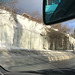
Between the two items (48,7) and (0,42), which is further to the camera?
(0,42)

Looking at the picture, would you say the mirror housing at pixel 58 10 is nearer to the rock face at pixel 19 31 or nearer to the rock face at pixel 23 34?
the rock face at pixel 23 34

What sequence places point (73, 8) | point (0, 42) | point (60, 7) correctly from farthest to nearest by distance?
point (0, 42) < point (60, 7) < point (73, 8)

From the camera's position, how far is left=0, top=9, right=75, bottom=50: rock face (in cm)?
2289

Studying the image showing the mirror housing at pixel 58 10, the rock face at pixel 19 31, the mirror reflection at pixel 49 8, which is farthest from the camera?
the rock face at pixel 19 31

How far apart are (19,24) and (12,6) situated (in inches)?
96.5

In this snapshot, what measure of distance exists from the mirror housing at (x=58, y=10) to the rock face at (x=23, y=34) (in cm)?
1736

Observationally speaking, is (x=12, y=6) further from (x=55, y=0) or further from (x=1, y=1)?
(x=55, y=0)

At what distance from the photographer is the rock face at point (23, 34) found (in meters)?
22.9

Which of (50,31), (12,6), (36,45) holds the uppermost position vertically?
(12,6)

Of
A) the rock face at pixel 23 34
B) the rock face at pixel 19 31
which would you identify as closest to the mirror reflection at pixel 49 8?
the rock face at pixel 23 34

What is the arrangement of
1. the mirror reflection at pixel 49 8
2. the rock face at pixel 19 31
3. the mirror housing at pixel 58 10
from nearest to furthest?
the mirror housing at pixel 58 10, the mirror reflection at pixel 49 8, the rock face at pixel 19 31

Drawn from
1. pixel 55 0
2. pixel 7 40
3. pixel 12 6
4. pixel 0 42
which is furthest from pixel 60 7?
pixel 12 6

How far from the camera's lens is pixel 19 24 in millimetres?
25734

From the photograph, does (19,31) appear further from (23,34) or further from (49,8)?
(49,8)
